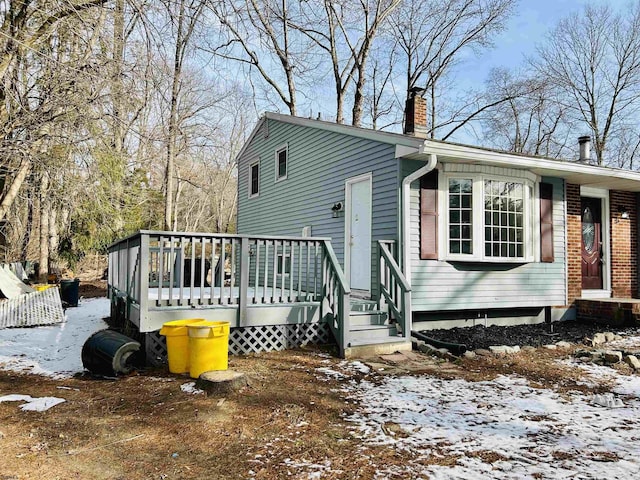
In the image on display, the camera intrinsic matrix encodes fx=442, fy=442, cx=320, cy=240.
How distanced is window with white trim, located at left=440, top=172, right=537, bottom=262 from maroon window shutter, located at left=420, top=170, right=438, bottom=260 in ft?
0.59

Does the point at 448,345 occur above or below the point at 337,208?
below

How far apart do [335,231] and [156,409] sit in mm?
5220

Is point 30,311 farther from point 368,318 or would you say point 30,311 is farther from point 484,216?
point 484,216

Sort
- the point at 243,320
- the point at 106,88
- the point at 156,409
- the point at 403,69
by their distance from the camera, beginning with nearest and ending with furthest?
the point at 156,409 < the point at 243,320 < the point at 106,88 < the point at 403,69

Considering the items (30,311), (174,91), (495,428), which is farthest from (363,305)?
(174,91)

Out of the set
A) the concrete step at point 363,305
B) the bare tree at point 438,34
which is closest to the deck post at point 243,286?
the concrete step at point 363,305

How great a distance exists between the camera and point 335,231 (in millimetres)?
8281

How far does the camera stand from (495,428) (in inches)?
128

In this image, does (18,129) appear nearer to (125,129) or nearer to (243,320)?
(125,129)

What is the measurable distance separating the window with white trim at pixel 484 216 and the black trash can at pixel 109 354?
4691 mm

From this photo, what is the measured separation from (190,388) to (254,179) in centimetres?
910

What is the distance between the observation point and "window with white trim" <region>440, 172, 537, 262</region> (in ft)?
23.1

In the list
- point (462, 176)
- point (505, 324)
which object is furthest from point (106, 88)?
point (505, 324)

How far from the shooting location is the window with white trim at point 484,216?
7.03m
